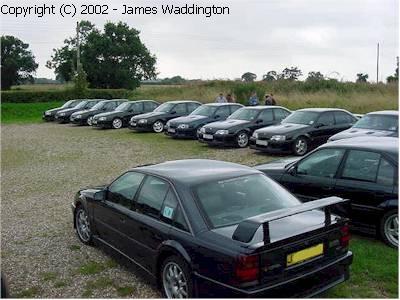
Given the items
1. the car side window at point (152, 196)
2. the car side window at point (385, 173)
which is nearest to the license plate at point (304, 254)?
the car side window at point (152, 196)

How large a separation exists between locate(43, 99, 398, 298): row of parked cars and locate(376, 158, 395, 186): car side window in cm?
1

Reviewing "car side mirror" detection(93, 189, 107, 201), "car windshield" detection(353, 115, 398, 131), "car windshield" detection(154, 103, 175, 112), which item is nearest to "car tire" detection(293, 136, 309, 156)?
"car windshield" detection(353, 115, 398, 131)

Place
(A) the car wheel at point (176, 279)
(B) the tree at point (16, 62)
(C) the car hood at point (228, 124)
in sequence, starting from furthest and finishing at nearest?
(B) the tree at point (16, 62), (C) the car hood at point (228, 124), (A) the car wheel at point (176, 279)

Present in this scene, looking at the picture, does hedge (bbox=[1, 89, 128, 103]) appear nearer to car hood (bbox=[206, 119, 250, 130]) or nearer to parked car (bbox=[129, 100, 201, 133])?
parked car (bbox=[129, 100, 201, 133])

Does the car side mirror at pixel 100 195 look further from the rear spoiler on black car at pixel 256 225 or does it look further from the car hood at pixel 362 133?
the car hood at pixel 362 133

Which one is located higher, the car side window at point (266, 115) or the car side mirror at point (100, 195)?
the car side window at point (266, 115)

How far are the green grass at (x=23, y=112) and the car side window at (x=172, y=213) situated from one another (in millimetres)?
27258

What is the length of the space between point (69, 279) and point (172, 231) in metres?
1.67

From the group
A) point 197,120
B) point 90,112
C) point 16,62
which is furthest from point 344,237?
point 16,62

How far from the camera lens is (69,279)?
17.4 ft

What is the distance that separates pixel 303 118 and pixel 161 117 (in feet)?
26.1

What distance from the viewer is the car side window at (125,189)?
211 inches

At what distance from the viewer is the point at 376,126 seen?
474 inches

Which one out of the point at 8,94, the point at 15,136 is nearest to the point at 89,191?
the point at 15,136
